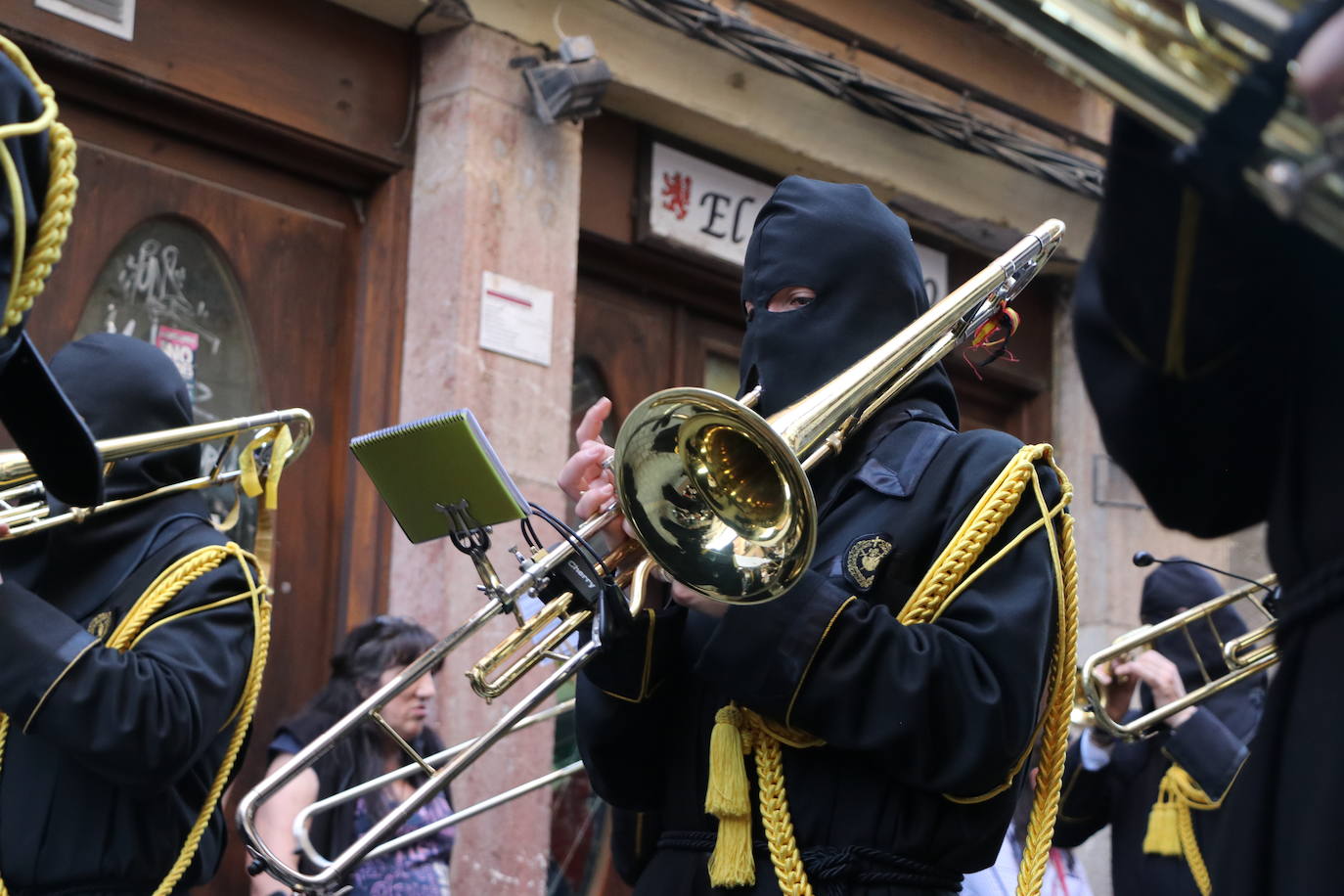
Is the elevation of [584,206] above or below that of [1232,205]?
above

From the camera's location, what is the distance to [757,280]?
3264 millimetres

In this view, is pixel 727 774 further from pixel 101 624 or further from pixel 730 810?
pixel 101 624

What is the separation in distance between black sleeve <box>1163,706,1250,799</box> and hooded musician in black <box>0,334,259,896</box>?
2834mm

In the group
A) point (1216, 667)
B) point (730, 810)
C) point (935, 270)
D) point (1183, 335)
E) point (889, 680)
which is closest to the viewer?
point (1183, 335)

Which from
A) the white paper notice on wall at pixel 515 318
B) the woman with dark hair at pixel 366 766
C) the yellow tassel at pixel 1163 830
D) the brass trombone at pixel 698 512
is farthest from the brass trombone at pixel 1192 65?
the white paper notice on wall at pixel 515 318

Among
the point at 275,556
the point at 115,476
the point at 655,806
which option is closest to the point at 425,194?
the point at 275,556

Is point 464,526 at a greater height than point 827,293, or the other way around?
point 827,293

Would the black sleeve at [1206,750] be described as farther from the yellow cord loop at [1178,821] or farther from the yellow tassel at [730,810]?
the yellow tassel at [730,810]

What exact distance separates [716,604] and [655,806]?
56 centimetres

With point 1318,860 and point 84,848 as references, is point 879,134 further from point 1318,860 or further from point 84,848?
point 1318,860

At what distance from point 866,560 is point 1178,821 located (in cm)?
306

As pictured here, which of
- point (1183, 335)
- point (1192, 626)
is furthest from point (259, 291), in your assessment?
point (1183, 335)

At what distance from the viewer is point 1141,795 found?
5793 mm

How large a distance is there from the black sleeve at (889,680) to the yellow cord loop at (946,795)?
0.29 ft
